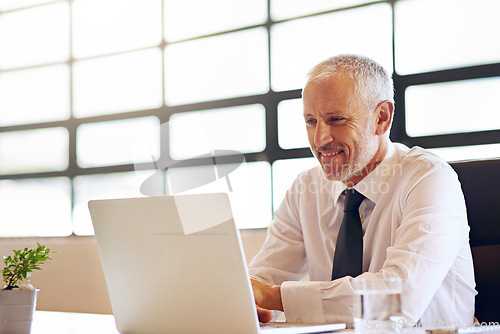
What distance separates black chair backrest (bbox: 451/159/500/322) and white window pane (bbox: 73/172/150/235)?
2.10 m

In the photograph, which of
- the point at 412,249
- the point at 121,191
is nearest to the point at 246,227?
the point at 121,191

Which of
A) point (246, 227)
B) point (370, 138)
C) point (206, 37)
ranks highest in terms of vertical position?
point (206, 37)

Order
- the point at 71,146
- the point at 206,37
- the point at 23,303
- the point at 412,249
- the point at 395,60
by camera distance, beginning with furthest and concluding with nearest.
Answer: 1. the point at 71,146
2. the point at 206,37
3. the point at 395,60
4. the point at 412,249
5. the point at 23,303

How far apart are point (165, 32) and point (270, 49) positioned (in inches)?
27.1

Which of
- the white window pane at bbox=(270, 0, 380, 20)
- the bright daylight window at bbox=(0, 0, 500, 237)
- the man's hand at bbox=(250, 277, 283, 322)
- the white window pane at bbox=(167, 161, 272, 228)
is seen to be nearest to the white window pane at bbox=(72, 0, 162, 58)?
the bright daylight window at bbox=(0, 0, 500, 237)

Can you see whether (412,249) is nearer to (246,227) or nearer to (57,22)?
(246,227)

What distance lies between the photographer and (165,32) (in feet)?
11.1

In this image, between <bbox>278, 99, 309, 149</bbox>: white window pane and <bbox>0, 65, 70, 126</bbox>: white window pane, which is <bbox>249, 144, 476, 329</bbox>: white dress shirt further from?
<bbox>0, 65, 70, 126</bbox>: white window pane

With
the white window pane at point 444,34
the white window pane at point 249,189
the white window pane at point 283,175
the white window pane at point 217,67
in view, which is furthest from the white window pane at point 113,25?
the white window pane at point 444,34

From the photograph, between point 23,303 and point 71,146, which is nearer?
point 23,303

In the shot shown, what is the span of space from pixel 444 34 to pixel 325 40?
563 mm

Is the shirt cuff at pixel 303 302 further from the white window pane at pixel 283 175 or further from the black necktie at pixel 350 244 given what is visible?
the white window pane at pixel 283 175

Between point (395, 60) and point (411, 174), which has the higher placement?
point (395, 60)

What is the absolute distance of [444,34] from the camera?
2549 millimetres
